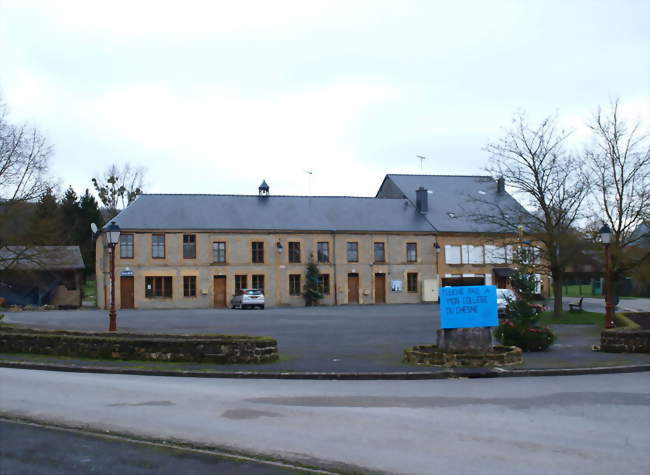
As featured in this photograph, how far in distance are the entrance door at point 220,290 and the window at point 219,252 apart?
4.10ft

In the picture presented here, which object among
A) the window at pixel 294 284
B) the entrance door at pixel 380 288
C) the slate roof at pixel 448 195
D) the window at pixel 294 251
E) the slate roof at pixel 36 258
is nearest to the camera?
the slate roof at pixel 36 258

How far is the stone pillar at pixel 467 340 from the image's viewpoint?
15625 millimetres

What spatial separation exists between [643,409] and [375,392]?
4.37 metres

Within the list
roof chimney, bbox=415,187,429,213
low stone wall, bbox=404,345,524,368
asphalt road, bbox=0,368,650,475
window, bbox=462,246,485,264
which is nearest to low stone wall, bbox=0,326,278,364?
asphalt road, bbox=0,368,650,475

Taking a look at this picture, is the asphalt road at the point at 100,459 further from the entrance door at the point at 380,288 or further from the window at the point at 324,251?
the entrance door at the point at 380,288

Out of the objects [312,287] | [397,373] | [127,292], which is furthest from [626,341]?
[127,292]

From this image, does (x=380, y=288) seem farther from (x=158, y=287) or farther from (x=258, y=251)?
(x=158, y=287)

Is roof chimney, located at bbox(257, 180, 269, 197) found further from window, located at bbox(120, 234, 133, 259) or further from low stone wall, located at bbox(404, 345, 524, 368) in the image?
low stone wall, located at bbox(404, 345, 524, 368)

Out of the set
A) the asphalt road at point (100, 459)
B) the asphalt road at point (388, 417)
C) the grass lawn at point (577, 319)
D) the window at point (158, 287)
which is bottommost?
the asphalt road at point (388, 417)

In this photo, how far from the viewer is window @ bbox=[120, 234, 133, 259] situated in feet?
154

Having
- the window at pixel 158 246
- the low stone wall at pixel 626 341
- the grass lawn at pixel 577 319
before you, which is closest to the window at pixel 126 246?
the window at pixel 158 246

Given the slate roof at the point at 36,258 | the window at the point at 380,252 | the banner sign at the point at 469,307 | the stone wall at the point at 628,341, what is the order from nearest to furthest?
the banner sign at the point at 469,307 < the stone wall at the point at 628,341 < the slate roof at the point at 36,258 < the window at the point at 380,252

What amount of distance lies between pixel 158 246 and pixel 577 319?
29143mm

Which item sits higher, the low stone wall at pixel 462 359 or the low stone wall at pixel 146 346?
the low stone wall at pixel 146 346
